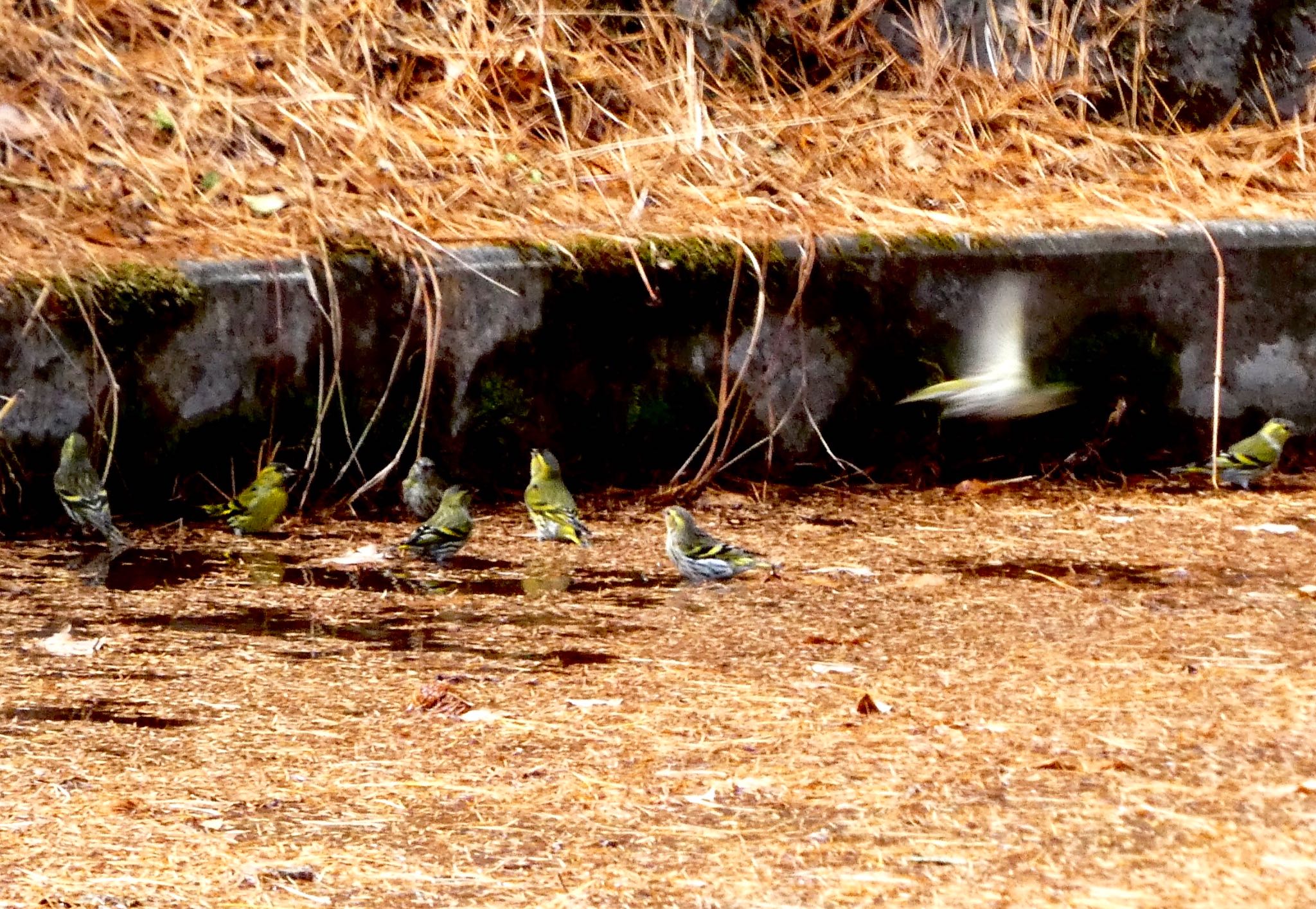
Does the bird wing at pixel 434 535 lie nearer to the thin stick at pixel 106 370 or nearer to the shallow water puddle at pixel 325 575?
the shallow water puddle at pixel 325 575

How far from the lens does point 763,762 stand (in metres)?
3.83

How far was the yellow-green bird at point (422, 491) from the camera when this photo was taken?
6.55 metres

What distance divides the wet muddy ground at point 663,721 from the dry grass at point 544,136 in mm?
1376

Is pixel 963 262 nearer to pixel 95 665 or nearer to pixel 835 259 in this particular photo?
pixel 835 259

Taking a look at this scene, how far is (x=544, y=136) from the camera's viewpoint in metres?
8.23

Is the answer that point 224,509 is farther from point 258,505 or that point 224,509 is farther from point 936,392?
point 936,392

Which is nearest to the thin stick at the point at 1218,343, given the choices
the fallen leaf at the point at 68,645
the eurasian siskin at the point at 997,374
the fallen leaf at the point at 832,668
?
the eurasian siskin at the point at 997,374

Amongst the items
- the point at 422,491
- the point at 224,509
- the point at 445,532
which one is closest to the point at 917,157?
the point at 422,491

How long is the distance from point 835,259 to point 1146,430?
4.93 ft

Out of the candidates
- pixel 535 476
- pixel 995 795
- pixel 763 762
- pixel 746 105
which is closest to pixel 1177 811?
pixel 995 795

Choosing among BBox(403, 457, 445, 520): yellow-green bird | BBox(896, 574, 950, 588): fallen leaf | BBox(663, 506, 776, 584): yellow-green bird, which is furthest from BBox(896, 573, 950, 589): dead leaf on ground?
BBox(403, 457, 445, 520): yellow-green bird

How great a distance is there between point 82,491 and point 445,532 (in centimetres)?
116

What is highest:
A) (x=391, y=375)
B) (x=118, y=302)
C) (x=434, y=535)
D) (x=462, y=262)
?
(x=462, y=262)

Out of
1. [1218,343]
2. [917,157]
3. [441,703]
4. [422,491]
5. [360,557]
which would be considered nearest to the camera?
[441,703]
